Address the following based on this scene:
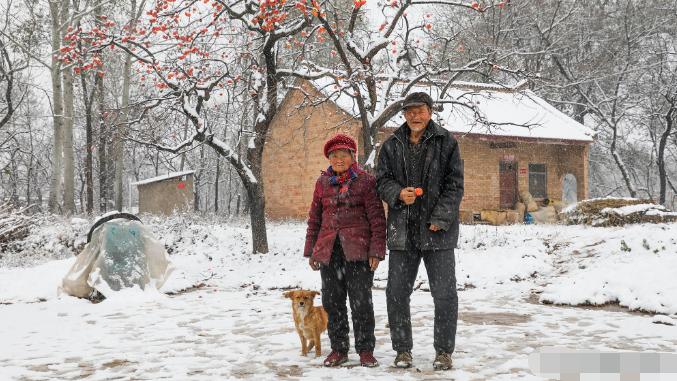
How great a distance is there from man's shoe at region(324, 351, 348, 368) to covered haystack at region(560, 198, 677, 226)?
10.5m

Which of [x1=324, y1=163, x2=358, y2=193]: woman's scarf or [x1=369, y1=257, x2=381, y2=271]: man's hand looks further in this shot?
[x1=324, y1=163, x2=358, y2=193]: woman's scarf

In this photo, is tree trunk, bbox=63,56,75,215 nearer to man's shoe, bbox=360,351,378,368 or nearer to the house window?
the house window

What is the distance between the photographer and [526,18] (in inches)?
1144

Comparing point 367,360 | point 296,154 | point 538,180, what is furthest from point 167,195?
point 367,360

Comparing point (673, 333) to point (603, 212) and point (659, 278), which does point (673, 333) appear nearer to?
point (659, 278)

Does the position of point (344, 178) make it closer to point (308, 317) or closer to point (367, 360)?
point (308, 317)

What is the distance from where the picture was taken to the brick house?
67.5 feet

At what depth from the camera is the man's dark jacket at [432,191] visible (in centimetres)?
444

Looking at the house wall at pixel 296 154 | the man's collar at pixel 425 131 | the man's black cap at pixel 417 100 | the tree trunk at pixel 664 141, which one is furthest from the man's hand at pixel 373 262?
the tree trunk at pixel 664 141

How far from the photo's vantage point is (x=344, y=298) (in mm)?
4879

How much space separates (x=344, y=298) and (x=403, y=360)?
71cm

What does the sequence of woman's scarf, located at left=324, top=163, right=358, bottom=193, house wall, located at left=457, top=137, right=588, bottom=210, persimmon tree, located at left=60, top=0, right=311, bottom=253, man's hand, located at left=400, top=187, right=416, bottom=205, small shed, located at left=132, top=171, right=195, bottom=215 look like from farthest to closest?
1. house wall, located at left=457, top=137, right=588, bottom=210
2. small shed, located at left=132, top=171, right=195, bottom=215
3. persimmon tree, located at left=60, top=0, right=311, bottom=253
4. woman's scarf, located at left=324, top=163, right=358, bottom=193
5. man's hand, located at left=400, top=187, right=416, bottom=205

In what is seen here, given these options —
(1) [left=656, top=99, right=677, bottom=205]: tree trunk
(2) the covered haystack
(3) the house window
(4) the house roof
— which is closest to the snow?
(2) the covered haystack

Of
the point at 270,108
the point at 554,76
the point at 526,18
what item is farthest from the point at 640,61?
the point at 270,108
